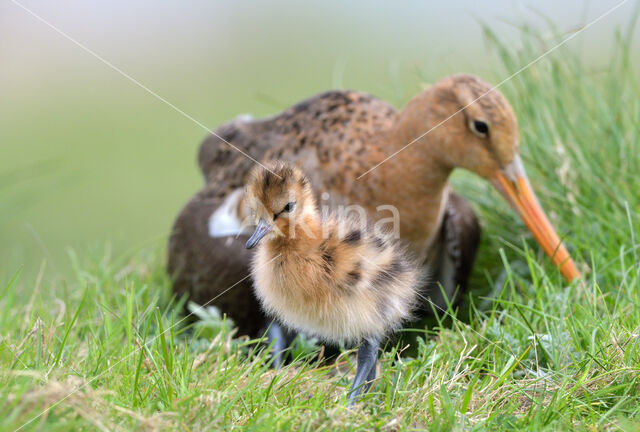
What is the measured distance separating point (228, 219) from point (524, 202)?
4.98 feet

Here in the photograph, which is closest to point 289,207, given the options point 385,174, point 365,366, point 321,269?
point 321,269

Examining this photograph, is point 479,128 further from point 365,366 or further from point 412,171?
A: point 365,366

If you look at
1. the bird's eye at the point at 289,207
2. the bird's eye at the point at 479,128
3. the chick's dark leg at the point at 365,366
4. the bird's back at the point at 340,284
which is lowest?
the chick's dark leg at the point at 365,366

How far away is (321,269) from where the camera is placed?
2.75 metres

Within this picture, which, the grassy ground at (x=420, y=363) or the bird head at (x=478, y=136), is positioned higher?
the bird head at (x=478, y=136)

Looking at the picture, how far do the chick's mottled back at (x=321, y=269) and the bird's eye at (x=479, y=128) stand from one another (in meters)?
1.09

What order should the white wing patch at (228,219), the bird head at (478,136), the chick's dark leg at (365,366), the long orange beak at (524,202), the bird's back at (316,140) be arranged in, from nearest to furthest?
the chick's dark leg at (365,366) < the bird head at (478,136) < the long orange beak at (524,202) < the bird's back at (316,140) < the white wing patch at (228,219)

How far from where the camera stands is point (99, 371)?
2729mm

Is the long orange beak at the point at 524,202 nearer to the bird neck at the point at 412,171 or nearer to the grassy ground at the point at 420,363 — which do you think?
the grassy ground at the point at 420,363

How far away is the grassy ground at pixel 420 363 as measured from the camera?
238 centimetres

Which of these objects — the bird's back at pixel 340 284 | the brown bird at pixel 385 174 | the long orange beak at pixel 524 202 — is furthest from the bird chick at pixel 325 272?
the long orange beak at pixel 524 202

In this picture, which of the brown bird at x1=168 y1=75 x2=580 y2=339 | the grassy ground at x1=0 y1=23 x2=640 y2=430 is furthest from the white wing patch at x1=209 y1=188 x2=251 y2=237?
the grassy ground at x1=0 y1=23 x2=640 y2=430

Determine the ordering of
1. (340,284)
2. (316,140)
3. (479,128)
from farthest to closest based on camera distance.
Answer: (316,140), (479,128), (340,284)

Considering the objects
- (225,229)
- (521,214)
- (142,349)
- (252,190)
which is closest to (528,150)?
(521,214)
